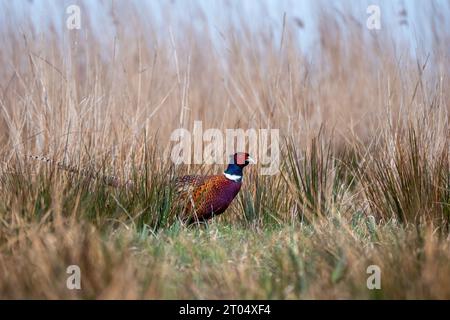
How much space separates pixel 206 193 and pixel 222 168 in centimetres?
74

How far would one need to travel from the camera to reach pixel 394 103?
5.29m

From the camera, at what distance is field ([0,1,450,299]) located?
2.70 m

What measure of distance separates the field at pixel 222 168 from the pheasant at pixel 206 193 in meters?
0.10

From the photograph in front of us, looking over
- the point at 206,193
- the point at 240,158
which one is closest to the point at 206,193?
the point at 206,193

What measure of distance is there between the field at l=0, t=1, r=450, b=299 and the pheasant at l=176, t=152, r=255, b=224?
0.32 ft

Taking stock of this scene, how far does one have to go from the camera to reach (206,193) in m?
4.25

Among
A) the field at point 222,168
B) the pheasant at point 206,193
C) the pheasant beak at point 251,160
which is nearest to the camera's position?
the field at point 222,168

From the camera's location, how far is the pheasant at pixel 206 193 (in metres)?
4.23

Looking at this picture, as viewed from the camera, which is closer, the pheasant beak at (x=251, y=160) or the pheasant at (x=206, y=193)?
the pheasant at (x=206, y=193)

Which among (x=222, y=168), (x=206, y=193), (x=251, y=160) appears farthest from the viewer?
(x=222, y=168)

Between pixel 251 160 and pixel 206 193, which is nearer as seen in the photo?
pixel 206 193

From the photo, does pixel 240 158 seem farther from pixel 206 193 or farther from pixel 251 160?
pixel 206 193
